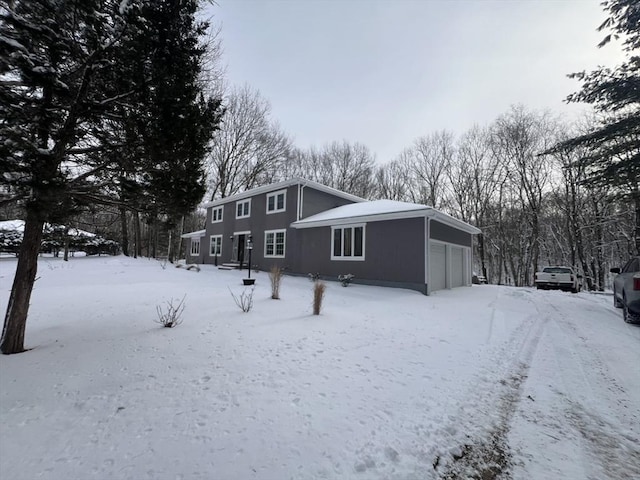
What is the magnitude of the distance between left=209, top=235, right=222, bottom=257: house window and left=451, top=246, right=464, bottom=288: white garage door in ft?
49.8

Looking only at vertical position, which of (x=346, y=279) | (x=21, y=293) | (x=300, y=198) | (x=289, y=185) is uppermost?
(x=289, y=185)

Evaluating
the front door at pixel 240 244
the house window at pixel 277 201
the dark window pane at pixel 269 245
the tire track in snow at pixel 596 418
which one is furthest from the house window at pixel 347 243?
the tire track in snow at pixel 596 418

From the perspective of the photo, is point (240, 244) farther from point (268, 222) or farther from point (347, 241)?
point (347, 241)

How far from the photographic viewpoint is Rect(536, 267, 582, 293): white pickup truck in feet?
46.7

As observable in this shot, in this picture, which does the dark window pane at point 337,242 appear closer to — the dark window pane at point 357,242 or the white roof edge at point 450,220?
the dark window pane at point 357,242

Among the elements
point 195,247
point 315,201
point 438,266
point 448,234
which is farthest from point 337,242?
point 195,247

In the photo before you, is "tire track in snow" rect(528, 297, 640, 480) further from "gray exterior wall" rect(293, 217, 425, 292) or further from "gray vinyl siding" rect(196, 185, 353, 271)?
"gray vinyl siding" rect(196, 185, 353, 271)

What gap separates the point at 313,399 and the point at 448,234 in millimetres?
11300

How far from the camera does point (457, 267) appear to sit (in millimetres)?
13797

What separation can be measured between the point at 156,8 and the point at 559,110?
25480mm

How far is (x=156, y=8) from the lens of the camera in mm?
3812

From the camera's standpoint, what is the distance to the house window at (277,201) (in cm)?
1593

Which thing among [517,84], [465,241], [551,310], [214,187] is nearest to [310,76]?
[517,84]

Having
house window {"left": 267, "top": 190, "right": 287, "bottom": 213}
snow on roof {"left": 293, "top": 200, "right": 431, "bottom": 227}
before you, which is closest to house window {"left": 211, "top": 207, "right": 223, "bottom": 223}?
house window {"left": 267, "top": 190, "right": 287, "bottom": 213}
